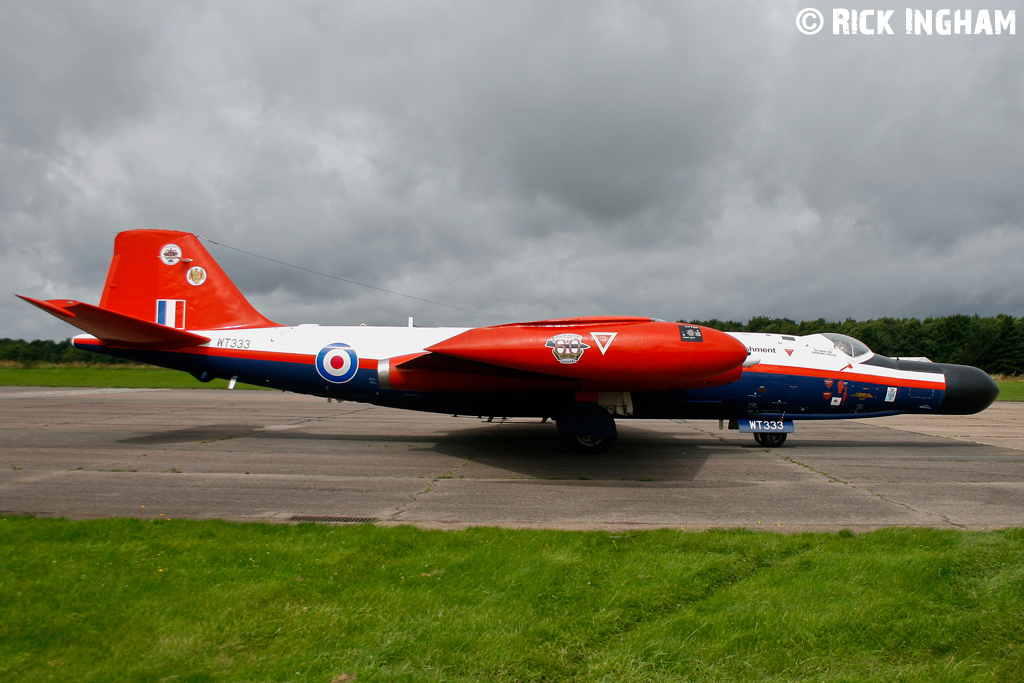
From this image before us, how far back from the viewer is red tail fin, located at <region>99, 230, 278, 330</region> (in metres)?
13.3

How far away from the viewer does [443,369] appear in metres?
11.4

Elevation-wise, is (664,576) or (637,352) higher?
(637,352)

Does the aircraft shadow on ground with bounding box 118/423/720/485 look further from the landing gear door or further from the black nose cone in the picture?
the black nose cone

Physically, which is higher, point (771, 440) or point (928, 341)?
point (928, 341)

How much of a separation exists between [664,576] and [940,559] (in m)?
2.74

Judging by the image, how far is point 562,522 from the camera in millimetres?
7055

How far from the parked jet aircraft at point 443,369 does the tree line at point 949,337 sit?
60625mm

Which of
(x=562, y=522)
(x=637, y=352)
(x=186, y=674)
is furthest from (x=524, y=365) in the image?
(x=186, y=674)

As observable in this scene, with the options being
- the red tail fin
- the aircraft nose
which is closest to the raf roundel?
the red tail fin

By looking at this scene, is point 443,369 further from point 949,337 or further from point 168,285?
point 949,337

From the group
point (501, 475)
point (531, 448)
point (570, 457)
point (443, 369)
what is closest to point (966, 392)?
point (570, 457)

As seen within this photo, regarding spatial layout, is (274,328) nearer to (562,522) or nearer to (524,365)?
(524,365)

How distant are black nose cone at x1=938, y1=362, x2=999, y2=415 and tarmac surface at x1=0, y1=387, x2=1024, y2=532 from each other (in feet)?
3.68

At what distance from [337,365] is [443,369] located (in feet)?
9.11
